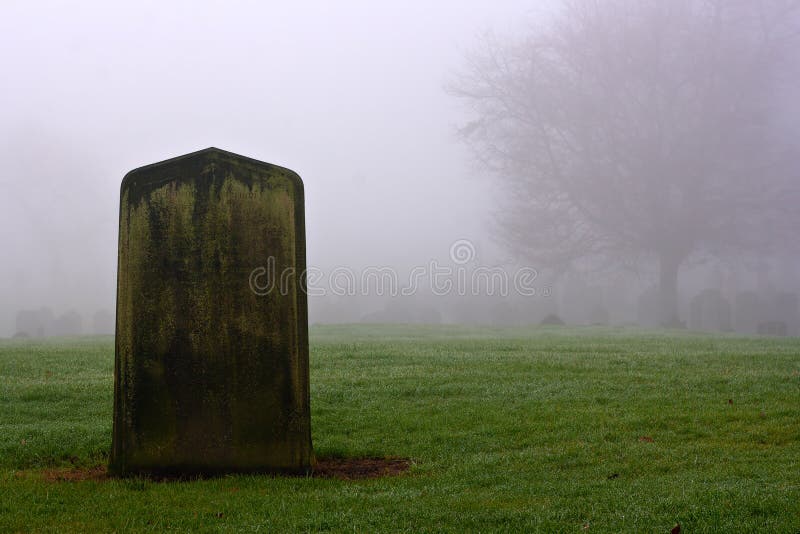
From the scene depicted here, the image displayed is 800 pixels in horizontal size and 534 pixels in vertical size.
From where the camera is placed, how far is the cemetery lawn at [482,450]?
522 centimetres

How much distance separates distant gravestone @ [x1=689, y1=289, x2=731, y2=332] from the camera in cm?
3991

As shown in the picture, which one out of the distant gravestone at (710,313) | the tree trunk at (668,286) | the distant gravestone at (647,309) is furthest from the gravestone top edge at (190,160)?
the distant gravestone at (647,309)

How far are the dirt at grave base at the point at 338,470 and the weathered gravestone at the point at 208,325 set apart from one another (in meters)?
0.30

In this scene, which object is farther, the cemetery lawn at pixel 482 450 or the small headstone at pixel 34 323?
the small headstone at pixel 34 323

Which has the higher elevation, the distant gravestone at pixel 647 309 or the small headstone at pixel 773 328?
the distant gravestone at pixel 647 309

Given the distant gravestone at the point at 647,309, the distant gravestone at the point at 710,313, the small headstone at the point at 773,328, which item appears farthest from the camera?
the distant gravestone at the point at 647,309

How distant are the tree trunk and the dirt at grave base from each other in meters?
33.7

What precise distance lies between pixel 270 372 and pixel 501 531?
7.76ft

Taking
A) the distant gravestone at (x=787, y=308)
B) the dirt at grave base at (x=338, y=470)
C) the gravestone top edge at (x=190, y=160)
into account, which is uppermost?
the gravestone top edge at (x=190, y=160)

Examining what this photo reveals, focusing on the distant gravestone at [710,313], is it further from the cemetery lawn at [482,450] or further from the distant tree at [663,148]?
the cemetery lawn at [482,450]

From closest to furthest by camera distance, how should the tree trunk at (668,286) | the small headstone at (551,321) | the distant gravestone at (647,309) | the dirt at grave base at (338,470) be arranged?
the dirt at grave base at (338,470), the small headstone at (551,321), the tree trunk at (668,286), the distant gravestone at (647,309)

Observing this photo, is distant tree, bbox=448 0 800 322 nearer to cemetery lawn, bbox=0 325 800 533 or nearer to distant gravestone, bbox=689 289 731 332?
distant gravestone, bbox=689 289 731 332

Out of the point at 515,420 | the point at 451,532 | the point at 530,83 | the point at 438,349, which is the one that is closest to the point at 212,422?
the point at 451,532

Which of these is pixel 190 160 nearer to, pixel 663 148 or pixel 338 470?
pixel 338 470
